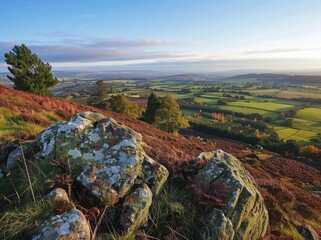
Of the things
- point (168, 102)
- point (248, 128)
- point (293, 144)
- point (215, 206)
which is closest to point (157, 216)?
point (215, 206)

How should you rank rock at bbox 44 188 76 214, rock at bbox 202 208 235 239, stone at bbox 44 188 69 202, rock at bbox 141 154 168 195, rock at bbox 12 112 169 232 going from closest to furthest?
rock at bbox 44 188 76 214 < stone at bbox 44 188 69 202 < rock at bbox 12 112 169 232 < rock at bbox 202 208 235 239 < rock at bbox 141 154 168 195

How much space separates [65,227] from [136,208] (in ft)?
5.81

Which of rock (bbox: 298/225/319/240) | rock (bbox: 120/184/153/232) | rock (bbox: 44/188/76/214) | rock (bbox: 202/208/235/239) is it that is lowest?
rock (bbox: 298/225/319/240)

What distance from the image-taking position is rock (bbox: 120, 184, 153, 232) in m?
6.25

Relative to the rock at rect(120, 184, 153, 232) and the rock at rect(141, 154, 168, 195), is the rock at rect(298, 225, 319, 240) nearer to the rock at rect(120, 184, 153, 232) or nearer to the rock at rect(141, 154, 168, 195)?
the rock at rect(141, 154, 168, 195)

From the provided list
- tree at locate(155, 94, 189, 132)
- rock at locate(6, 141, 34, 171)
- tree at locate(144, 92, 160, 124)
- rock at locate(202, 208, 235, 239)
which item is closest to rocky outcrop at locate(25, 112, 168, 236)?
rock at locate(6, 141, 34, 171)

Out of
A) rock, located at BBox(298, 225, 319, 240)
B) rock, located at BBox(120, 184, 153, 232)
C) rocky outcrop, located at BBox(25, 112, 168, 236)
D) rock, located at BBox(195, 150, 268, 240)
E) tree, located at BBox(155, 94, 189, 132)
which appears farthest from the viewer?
tree, located at BBox(155, 94, 189, 132)

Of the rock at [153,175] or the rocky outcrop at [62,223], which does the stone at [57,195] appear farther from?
the rock at [153,175]

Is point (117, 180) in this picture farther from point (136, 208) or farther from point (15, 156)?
point (15, 156)

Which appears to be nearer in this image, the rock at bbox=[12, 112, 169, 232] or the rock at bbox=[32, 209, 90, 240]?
the rock at bbox=[32, 209, 90, 240]

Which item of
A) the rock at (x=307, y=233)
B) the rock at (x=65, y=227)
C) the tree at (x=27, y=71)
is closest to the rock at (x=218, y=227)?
the rock at (x=65, y=227)

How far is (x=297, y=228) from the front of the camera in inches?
430

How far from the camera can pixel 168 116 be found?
185 feet

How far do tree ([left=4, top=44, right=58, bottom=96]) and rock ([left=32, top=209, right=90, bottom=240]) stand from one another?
140 ft
